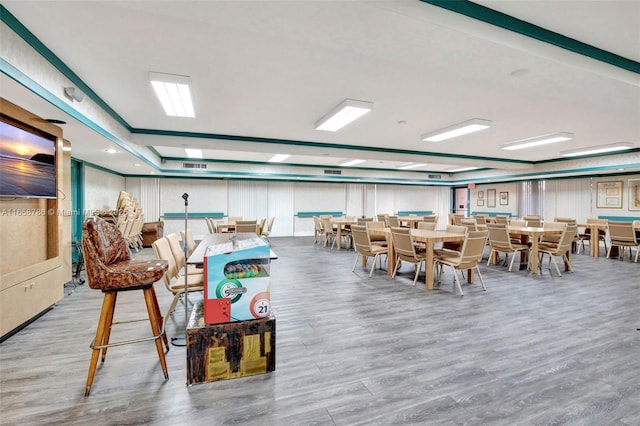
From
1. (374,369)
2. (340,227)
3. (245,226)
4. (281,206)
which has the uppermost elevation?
(281,206)

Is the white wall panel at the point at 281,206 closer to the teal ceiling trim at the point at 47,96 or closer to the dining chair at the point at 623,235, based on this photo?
the teal ceiling trim at the point at 47,96

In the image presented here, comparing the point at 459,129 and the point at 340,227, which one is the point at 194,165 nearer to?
the point at 340,227

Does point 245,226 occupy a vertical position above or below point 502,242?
above

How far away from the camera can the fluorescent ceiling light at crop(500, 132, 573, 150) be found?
5762mm

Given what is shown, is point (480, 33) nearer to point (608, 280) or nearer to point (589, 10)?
point (589, 10)

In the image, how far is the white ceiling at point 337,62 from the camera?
1961mm

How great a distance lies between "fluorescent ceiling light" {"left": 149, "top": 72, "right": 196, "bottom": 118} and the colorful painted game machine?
2179 millimetres

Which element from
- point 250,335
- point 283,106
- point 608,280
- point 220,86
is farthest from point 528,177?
point 250,335

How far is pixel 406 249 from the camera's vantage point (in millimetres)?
4625

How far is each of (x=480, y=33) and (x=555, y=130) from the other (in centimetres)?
487

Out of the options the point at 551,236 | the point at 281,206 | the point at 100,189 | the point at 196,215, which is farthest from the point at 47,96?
the point at 281,206

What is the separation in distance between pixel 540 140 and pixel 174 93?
272 inches

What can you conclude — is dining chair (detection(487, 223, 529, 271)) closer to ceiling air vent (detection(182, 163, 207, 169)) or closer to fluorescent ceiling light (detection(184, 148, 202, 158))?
fluorescent ceiling light (detection(184, 148, 202, 158))

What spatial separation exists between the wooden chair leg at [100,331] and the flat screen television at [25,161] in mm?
1720
